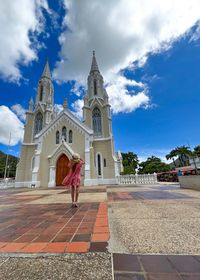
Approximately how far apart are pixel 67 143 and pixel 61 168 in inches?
112

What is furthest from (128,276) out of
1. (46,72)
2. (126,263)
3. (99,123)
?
(46,72)

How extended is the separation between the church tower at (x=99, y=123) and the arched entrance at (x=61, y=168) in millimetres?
2838

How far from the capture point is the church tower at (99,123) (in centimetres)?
1650

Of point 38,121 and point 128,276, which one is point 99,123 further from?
point 128,276

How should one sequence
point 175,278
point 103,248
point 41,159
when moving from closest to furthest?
point 175,278 < point 103,248 < point 41,159

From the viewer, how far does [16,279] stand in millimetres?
997

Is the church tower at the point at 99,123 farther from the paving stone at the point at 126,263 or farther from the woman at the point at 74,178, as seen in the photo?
the paving stone at the point at 126,263

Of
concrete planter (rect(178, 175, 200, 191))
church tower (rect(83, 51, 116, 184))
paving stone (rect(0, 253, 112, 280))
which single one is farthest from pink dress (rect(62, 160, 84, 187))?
church tower (rect(83, 51, 116, 184))

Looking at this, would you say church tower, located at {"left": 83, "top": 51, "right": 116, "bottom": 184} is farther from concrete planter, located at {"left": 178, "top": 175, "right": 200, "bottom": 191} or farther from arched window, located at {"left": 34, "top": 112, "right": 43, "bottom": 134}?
concrete planter, located at {"left": 178, "top": 175, "right": 200, "bottom": 191}

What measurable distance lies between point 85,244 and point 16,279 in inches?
27.6

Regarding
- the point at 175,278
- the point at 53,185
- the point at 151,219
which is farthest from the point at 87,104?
the point at 175,278

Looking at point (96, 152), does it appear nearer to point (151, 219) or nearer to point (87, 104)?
point (87, 104)

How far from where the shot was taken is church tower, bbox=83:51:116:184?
16500mm

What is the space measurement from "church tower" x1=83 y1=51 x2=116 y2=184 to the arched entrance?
9.31 ft
